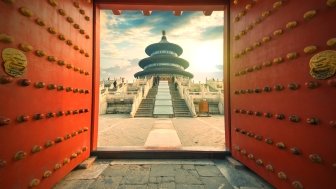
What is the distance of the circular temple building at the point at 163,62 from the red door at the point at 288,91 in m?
38.3

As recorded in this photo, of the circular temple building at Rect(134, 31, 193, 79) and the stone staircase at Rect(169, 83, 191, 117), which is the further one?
the circular temple building at Rect(134, 31, 193, 79)

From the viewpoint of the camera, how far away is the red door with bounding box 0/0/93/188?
5.09 feet

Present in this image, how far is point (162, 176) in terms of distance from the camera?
104 inches

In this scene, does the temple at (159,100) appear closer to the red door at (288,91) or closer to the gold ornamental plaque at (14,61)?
the red door at (288,91)

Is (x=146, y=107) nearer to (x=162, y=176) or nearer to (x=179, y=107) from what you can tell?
(x=179, y=107)

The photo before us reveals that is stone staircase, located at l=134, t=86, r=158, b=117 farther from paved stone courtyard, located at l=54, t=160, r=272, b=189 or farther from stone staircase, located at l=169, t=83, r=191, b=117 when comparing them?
paved stone courtyard, located at l=54, t=160, r=272, b=189

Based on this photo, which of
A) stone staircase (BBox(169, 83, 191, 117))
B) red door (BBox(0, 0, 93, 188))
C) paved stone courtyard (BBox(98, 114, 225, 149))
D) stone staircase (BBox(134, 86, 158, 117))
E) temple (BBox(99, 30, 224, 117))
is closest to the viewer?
red door (BBox(0, 0, 93, 188))

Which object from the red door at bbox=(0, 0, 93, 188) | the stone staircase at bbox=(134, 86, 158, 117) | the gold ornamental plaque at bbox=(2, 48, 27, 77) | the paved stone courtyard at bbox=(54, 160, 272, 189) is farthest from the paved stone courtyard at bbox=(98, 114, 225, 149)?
the stone staircase at bbox=(134, 86, 158, 117)

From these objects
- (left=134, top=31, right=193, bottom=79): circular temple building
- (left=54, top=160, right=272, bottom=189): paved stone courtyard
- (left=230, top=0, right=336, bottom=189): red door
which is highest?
(left=134, top=31, right=193, bottom=79): circular temple building

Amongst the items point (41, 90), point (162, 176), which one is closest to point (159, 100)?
point (162, 176)

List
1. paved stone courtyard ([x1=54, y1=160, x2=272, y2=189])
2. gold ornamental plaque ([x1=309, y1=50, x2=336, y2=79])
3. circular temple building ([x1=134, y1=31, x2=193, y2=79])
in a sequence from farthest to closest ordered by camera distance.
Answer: circular temple building ([x1=134, y1=31, x2=193, y2=79]), paved stone courtyard ([x1=54, y1=160, x2=272, y2=189]), gold ornamental plaque ([x1=309, y1=50, x2=336, y2=79])

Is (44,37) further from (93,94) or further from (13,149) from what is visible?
(93,94)

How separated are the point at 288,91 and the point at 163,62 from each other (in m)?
44.0

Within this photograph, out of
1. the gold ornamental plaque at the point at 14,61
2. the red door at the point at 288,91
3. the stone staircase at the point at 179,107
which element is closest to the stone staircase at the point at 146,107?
the stone staircase at the point at 179,107
